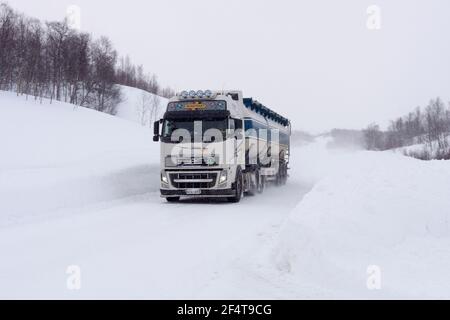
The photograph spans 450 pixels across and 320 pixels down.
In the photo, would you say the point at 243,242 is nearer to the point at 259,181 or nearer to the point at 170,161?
the point at 170,161

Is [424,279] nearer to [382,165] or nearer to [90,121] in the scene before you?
[382,165]

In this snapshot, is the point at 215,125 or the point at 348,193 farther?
the point at 215,125

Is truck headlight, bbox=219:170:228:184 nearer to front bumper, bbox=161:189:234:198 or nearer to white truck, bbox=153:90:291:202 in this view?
white truck, bbox=153:90:291:202

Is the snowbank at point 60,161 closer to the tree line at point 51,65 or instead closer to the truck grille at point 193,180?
the truck grille at point 193,180

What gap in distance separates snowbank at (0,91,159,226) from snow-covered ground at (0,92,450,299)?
0.09m

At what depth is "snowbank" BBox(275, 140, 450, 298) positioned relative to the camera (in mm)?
5449

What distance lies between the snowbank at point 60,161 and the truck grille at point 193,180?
283cm

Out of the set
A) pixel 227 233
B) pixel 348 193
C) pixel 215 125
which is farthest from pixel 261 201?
pixel 348 193

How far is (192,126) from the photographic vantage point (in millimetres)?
14750

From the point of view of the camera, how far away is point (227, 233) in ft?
30.0

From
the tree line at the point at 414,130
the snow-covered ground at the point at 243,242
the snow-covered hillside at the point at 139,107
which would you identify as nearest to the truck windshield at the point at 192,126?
the snow-covered ground at the point at 243,242

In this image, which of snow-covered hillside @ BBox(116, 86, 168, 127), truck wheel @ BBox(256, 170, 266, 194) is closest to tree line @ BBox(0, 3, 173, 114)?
→ snow-covered hillside @ BBox(116, 86, 168, 127)
